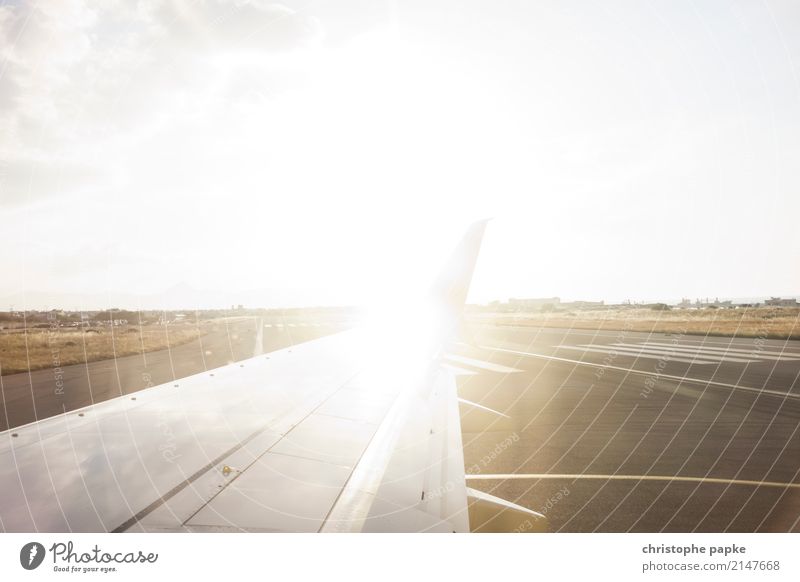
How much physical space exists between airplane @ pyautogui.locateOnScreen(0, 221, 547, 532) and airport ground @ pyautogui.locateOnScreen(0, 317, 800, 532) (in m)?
0.97

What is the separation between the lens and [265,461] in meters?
1.88

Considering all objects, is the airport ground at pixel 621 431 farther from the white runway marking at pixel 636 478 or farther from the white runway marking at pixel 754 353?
the white runway marking at pixel 754 353

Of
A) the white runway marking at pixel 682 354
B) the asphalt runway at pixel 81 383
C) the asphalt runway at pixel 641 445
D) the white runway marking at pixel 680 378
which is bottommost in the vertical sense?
the white runway marking at pixel 682 354

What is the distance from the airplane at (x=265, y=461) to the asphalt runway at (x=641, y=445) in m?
0.90

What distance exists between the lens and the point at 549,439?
6.31 meters

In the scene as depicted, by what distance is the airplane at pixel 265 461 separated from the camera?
1.51 m

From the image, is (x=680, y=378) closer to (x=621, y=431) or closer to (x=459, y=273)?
(x=621, y=431)

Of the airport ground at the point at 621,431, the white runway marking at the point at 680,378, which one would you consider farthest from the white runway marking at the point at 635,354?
the white runway marking at the point at 680,378

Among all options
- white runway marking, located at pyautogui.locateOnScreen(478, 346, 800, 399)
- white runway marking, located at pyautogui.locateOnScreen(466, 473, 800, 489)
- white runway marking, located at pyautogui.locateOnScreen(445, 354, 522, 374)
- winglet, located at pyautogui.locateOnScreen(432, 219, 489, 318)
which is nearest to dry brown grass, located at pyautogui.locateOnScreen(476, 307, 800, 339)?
white runway marking, located at pyautogui.locateOnScreen(478, 346, 800, 399)

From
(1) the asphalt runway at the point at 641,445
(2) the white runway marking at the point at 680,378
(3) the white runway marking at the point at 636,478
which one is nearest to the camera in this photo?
(1) the asphalt runway at the point at 641,445

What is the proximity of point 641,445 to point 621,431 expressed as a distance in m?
0.68

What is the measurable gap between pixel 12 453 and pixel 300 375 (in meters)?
2.20

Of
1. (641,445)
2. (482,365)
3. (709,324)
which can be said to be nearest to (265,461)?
(641,445)
